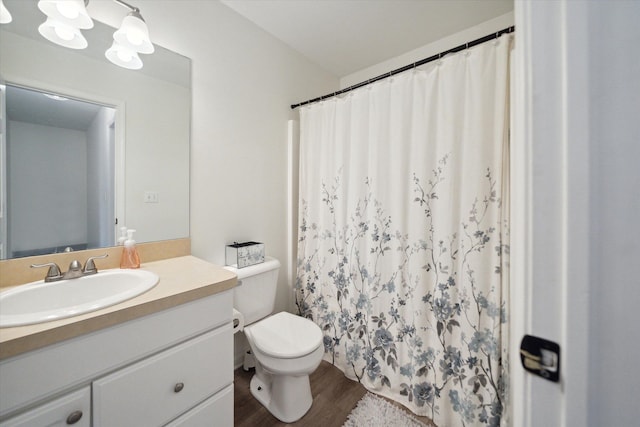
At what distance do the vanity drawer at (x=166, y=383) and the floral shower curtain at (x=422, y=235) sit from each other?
910 millimetres

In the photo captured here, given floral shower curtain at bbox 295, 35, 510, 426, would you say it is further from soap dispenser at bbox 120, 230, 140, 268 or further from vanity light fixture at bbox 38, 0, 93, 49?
vanity light fixture at bbox 38, 0, 93, 49

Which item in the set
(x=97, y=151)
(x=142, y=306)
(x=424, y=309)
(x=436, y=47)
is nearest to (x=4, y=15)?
(x=97, y=151)

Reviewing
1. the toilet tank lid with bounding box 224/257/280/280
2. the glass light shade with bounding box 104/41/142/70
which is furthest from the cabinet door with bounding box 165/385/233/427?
the glass light shade with bounding box 104/41/142/70

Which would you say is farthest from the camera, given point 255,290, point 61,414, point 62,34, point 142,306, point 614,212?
point 255,290

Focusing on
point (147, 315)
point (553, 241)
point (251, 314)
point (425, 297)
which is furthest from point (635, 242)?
point (251, 314)

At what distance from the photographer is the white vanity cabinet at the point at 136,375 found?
625 millimetres

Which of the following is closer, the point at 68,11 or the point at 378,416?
the point at 68,11

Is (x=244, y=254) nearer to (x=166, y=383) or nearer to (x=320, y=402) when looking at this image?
(x=166, y=383)

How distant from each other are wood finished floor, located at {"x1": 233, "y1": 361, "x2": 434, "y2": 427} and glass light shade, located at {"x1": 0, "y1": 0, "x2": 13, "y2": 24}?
2.06 m

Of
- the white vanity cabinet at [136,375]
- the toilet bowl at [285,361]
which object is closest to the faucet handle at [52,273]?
the white vanity cabinet at [136,375]

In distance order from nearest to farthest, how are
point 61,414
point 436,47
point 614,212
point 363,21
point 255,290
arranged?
point 614,212, point 61,414, point 255,290, point 363,21, point 436,47

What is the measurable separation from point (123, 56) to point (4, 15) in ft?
1.18

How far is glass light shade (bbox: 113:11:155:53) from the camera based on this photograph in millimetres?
1115

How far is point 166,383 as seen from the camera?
86 centimetres
